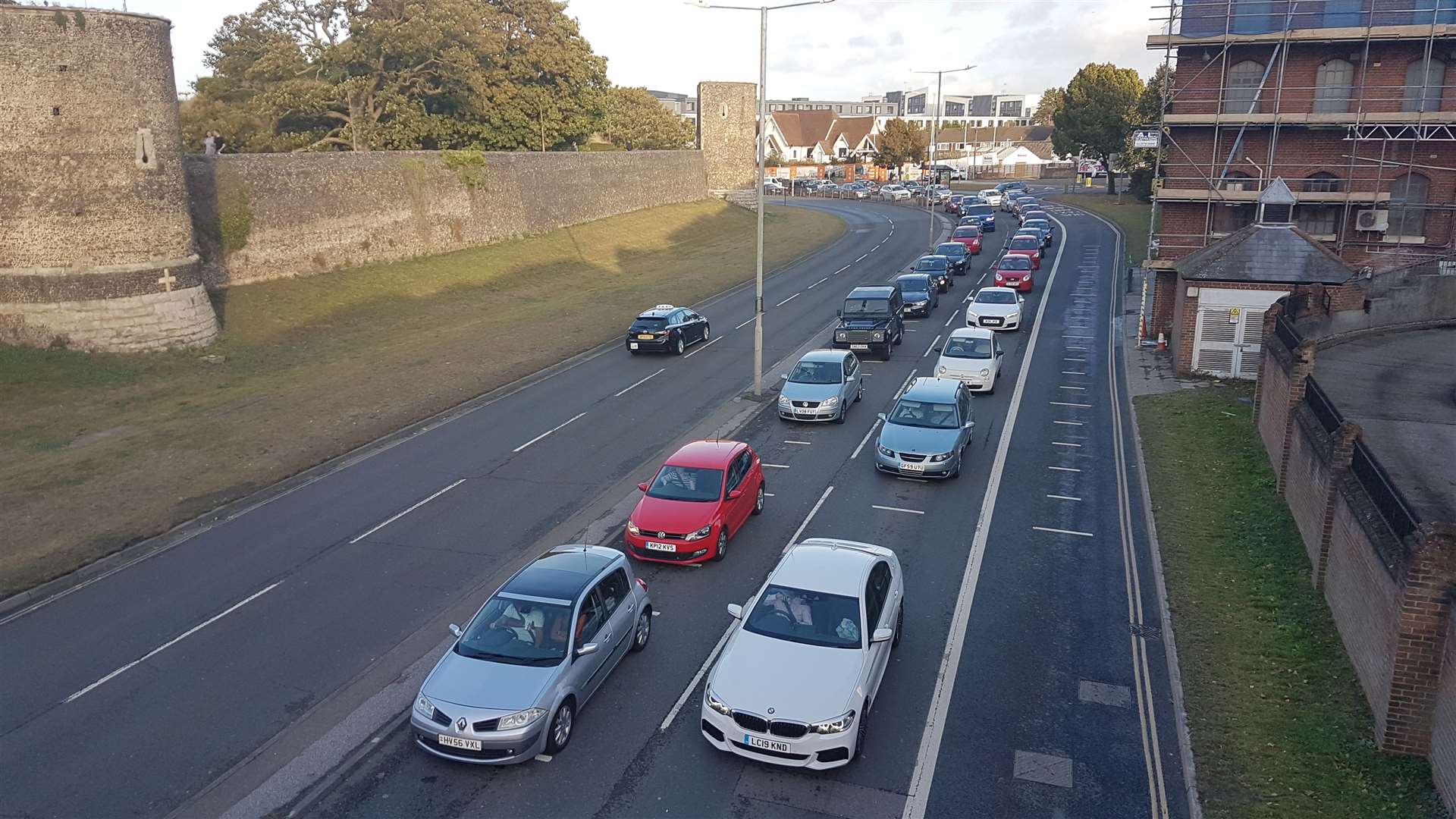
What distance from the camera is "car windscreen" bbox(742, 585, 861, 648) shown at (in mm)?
11133

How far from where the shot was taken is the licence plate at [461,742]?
32.8ft

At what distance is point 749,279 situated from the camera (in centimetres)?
4881

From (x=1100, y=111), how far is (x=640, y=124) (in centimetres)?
3873

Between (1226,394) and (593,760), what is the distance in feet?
71.1

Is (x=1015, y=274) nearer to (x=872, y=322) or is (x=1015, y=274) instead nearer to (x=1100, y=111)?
(x=872, y=322)

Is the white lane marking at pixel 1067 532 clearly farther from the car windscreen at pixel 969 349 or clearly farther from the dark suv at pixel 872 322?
the dark suv at pixel 872 322

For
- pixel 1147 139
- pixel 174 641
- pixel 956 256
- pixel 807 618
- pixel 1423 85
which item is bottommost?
pixel 174 641

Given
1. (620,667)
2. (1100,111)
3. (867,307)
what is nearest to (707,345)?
(867,307)

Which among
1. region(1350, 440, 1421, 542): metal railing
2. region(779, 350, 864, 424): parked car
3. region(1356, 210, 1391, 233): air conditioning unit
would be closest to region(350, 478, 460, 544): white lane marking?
region(779, 350, 864, 424): parked car

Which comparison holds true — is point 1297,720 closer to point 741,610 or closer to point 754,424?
point 741,610

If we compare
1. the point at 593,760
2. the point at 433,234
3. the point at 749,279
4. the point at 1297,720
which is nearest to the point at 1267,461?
the point at 1297,720

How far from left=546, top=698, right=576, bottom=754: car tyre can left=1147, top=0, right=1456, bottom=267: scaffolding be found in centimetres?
2957

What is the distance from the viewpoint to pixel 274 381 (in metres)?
28.4

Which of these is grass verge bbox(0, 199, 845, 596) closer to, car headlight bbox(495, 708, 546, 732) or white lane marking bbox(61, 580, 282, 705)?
white lane marking bbox(61, 580, 282, 705)
